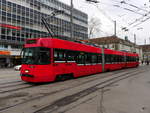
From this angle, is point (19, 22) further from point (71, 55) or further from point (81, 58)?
point (71, 55)

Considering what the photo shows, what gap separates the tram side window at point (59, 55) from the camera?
9.59 meters

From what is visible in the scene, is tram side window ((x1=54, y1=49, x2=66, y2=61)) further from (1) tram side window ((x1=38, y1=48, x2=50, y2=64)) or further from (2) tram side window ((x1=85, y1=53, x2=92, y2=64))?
(2) tram side window ((x1=85, y1=53, x2=92, y2=64))

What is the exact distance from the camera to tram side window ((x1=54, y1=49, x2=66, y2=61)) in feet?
31.4

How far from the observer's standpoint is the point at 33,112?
450 cm

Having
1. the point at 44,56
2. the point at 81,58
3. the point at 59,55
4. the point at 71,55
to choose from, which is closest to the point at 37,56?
the point at 44,56

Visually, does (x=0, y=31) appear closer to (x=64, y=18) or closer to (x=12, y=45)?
(x=12, y=45)

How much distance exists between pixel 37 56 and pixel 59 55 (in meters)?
1.70

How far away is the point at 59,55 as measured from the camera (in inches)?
389

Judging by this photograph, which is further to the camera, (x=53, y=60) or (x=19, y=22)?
(x=19, y=22)

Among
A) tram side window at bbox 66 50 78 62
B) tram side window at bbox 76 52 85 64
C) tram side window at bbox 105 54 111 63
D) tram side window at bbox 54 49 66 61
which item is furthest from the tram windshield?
tram side window at bbox 105 54 111 63

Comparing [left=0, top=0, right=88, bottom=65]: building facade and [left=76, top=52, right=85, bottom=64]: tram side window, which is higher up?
[left=0, top=0, right=88, bottom=65]: building facade

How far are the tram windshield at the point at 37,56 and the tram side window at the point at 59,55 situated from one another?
0.64 metres

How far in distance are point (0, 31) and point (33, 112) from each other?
31818mm

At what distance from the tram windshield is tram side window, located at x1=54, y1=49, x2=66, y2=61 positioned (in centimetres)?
64
